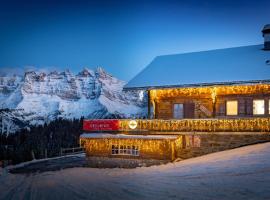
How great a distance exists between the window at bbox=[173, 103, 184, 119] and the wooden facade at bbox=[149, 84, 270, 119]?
178 millimetres

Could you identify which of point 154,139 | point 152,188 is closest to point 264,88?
point 154,139

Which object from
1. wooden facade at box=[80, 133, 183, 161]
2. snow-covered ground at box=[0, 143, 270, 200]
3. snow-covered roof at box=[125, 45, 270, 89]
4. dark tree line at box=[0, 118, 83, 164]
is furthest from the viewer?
dark tree line at box=[0, 118, 83, 164]

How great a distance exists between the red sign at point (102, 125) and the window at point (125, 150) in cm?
152

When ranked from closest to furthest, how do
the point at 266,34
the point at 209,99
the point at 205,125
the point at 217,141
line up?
the point at 217,141
the point at 205,125
the point at 209,99
the point at 266,34

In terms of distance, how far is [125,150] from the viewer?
93.2ft

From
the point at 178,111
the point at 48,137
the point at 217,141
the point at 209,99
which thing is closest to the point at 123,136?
the point at 178,111

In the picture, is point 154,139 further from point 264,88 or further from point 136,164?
point 264,88

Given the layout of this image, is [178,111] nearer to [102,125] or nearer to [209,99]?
Answer: [209,99]

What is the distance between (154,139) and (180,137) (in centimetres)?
199

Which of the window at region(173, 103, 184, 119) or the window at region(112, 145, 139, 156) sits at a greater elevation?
the window at region(173, 103, 184, 119)

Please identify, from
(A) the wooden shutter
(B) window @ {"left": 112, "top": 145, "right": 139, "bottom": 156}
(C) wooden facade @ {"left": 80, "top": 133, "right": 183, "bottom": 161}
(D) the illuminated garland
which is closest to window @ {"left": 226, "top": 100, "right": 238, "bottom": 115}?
(A) the wooden shutter

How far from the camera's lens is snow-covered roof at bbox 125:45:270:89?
93.0 ft

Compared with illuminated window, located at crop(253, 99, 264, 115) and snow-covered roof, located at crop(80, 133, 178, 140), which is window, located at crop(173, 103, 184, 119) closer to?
snow-covered roof, located at crop(80, 133, 178, 140)

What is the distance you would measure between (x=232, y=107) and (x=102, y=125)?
10581 mm
